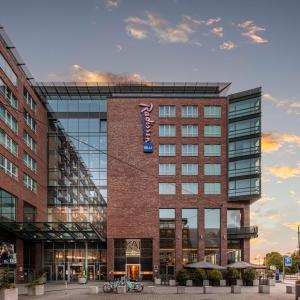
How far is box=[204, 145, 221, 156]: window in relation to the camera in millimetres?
79250

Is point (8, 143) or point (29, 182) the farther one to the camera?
point (29, 182)

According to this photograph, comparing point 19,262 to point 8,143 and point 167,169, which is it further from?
point 167,169

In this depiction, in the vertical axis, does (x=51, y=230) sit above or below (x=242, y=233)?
above

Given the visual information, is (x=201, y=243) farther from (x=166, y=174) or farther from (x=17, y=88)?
(x=17, y=88)

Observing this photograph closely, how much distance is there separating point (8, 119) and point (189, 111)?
28224mm

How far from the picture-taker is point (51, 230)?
64812 millimetres

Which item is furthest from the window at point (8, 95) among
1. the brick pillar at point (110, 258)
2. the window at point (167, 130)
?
the brick pillar at point (110, 258)

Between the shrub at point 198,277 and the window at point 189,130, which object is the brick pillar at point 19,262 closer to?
the shrub at point 198,277

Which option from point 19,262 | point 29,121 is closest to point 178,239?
point 19,262

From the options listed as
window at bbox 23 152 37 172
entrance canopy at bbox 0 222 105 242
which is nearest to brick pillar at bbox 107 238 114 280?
entrance canopy at bbox 0 222 105 242

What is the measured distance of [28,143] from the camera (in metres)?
71.7

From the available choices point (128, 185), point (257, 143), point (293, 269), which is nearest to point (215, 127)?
point (257, 143)

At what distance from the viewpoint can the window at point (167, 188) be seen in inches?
3088

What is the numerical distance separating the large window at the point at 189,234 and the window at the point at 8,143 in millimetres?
26153
